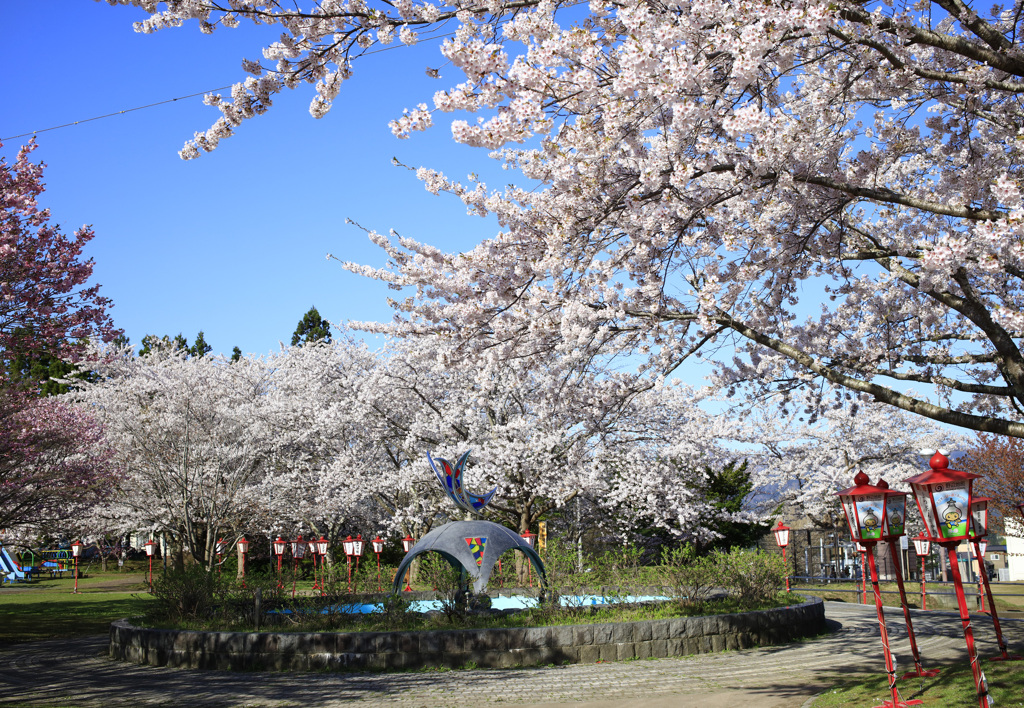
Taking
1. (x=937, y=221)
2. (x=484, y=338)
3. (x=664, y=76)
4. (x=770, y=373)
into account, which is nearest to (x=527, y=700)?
(x=484, y=338)

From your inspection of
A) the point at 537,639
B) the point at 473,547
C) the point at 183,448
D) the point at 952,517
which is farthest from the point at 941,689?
the point at 183,448

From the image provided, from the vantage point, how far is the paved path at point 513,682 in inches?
305

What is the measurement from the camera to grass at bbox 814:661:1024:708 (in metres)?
6.48

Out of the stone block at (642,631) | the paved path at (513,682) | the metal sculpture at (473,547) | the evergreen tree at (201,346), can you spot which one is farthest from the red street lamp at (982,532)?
the evergreen tree at (201,346)

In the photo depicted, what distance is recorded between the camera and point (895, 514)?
723 centimetres

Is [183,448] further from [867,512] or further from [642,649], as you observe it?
[867,512]

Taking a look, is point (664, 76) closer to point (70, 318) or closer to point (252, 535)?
point (70, 318)

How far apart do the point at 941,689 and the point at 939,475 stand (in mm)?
2229

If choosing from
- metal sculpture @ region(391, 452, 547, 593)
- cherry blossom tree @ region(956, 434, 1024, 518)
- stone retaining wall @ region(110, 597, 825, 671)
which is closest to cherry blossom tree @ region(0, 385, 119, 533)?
stone retaining wall @ region(110, 597, 825, 671)

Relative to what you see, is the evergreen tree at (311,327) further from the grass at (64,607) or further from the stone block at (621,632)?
the stone block at (621,632)

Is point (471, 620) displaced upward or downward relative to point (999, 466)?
downward

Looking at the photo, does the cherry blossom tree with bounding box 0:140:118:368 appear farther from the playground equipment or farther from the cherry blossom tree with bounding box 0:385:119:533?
the playground equipment

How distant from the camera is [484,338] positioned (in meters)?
7.88

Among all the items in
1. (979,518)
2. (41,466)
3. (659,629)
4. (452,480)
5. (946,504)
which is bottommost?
(659,629)
